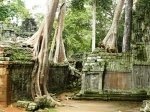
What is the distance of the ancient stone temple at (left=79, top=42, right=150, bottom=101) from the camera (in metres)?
15.7

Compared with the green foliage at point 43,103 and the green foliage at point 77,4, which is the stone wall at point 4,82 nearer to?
the green foliage at point 43,103

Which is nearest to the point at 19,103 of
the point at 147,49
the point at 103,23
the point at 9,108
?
the point at 9,108

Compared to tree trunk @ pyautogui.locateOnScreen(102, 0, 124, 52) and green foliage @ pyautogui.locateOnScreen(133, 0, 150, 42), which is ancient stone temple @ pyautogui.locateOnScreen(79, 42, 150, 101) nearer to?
tree trunk @ pyautogui.locateOnScreen(102, 0, 124, 52)

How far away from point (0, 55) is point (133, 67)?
783cm

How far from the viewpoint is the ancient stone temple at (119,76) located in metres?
15.7

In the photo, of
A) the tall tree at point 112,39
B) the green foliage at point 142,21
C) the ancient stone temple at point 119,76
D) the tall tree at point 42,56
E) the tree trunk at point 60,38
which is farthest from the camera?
the green foliage at point 142,21

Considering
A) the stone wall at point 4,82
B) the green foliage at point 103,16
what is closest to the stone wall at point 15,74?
the stone wall at point 4,82

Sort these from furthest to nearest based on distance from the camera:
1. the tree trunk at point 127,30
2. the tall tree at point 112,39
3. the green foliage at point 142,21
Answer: the green foliage at point 142,21, the tree trunk at point 127,30, the tall tree at point 112,39

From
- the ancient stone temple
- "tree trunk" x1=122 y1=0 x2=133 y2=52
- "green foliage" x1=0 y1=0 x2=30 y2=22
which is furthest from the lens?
"green foliage" x1=0 y1=0 x2=30 y2=22

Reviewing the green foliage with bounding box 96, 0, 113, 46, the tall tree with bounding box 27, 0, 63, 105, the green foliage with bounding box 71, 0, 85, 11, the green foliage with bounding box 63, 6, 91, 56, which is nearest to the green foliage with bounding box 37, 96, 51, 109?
the tall tree with bounding box 27, 0, 63, 105

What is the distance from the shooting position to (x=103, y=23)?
32.7 metres

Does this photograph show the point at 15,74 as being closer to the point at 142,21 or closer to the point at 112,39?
the point at 112,39

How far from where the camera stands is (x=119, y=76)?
16.3 m

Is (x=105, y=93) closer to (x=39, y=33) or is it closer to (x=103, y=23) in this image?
(x=39, y=33)
